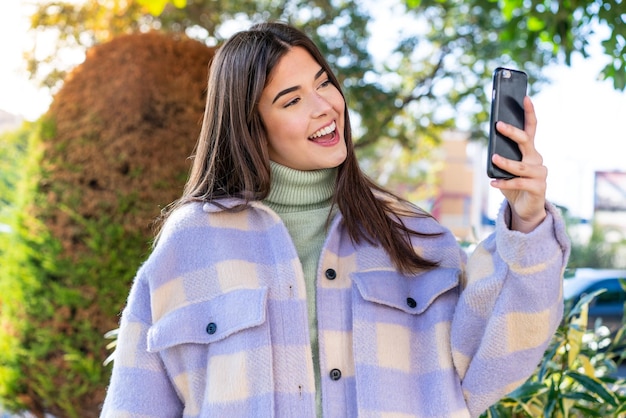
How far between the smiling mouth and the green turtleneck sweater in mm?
113

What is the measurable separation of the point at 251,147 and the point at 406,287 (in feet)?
1.84

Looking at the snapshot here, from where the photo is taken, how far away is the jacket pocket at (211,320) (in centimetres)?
184

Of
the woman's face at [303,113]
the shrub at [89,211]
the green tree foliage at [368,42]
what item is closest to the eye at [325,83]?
the woman's face at [303,113]

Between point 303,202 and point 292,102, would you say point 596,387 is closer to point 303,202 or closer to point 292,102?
point 303,202

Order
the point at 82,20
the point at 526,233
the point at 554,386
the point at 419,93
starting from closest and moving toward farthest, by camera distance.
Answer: the point at 526,233 → the point at 554,386 → the point at 82,20 → the point at 419,93

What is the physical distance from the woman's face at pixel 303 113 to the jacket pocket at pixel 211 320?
385mm

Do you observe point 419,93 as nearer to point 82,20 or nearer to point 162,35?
point 82,20

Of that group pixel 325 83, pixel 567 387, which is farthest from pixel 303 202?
pixel 567 387

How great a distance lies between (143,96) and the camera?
4.20 meters

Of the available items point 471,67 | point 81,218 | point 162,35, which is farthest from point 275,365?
point 471,67

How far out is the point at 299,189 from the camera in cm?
210

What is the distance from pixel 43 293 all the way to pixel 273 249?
8.67 feet

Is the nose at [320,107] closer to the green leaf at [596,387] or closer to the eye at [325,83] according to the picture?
the eye at [325,83]

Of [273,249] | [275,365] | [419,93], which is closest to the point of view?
[275,365]
